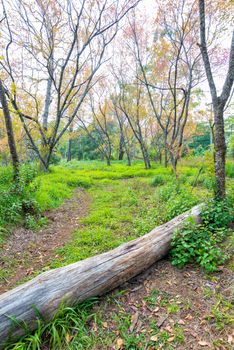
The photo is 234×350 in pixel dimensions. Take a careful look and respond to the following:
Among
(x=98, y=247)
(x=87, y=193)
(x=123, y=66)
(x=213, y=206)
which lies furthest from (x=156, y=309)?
(x=123, y=66)

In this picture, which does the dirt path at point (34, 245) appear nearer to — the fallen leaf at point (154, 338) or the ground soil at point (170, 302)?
the ground soil at point (170, 302)

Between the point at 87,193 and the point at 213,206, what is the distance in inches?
194

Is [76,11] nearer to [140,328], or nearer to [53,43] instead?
[53,43]

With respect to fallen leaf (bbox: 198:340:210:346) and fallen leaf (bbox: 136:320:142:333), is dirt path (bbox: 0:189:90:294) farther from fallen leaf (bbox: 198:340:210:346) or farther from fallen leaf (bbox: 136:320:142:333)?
fallen leaf (bbox: 198:340:210:346)

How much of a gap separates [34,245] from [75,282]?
1853 mm

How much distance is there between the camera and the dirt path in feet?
9.57

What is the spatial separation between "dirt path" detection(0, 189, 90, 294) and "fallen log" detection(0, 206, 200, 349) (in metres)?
0.93

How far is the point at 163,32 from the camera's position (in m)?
8.49

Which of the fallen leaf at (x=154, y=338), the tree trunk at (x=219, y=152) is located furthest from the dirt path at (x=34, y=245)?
the tree trunk at (x=219, y=152)

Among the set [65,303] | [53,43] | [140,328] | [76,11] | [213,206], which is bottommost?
[140,328]

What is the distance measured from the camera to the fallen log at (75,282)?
69.1 inches

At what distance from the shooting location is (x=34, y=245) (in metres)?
3.62

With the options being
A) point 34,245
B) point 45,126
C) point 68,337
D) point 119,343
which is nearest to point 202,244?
point 119,343

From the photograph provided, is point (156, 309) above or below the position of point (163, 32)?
below
